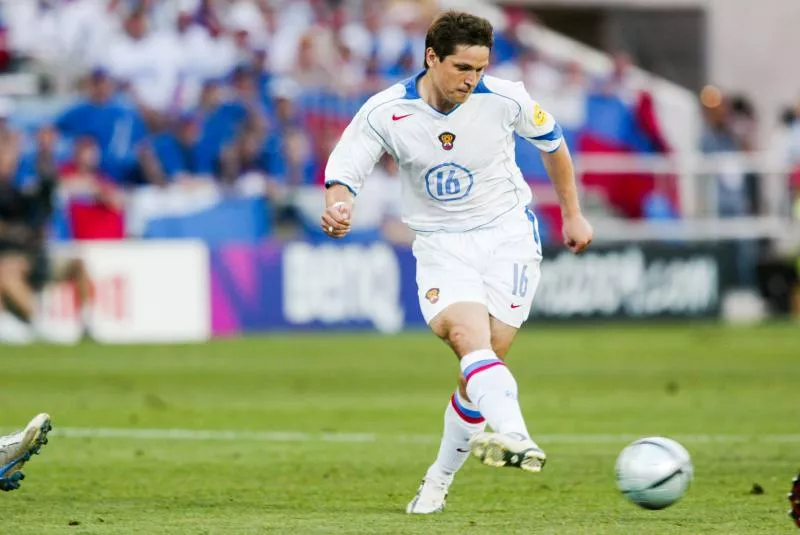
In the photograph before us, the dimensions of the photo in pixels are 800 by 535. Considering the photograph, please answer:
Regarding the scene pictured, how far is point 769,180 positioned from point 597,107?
2.66 metres

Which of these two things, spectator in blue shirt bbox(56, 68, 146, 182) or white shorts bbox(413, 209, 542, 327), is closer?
white shorts bbox(413, 209, 542, 327)

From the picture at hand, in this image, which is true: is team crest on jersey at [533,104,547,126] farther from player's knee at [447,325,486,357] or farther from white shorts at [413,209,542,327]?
player's knee at [447,325,486,357]

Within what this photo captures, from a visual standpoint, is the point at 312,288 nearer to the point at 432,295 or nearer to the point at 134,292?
the point at 134,292

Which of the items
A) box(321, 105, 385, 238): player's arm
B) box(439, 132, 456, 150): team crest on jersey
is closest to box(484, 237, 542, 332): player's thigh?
box(439, 132, 456, 150): team crest on jersey

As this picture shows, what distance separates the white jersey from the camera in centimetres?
770

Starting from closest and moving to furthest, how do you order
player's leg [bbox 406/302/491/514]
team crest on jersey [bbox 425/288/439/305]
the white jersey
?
player's leg [bbox 406/302/491/514]
team crest on jersey [bbox 425/288/439/305]
the white jersey

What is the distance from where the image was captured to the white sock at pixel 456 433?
775 cm

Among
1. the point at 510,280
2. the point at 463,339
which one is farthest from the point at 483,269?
the point at 463,339

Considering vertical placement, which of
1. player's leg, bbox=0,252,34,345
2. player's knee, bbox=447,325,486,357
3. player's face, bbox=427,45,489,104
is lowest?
player's leg, bbox=0,252,34,345

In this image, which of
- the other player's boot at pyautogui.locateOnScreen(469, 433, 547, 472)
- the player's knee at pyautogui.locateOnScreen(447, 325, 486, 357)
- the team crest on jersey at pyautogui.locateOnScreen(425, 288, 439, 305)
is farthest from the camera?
the team crest on jersey at pyautogui.locateOnScreen(425, 288, 439, 305)

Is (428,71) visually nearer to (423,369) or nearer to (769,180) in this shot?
(423,369)

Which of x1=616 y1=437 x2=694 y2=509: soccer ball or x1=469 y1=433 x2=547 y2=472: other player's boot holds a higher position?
x1=469 y1=433 x2=547 y2=472: other player's boot

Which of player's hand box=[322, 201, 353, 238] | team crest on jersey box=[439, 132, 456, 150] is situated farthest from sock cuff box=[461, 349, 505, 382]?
team crest on jersey box=[439, 132, 456, 150]

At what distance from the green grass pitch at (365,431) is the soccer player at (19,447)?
192 mm
